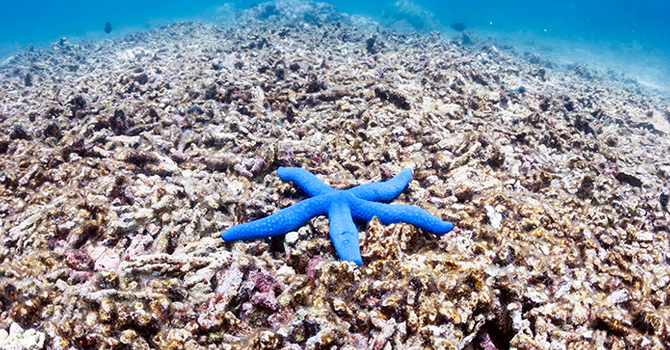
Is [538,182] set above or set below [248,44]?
below

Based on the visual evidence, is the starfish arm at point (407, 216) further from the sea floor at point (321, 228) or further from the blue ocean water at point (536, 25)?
the blue ocean water at point (536, 25)

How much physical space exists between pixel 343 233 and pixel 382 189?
1.10 metres

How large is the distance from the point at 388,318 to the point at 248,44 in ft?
50.9

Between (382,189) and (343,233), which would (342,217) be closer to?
(343,233)

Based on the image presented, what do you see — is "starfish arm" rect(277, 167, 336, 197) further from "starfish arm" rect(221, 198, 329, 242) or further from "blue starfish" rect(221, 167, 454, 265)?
"starfish arm" rect(221, 198, 329, 242)

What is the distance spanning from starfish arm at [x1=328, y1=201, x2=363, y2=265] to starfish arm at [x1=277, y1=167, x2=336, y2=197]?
1.26 feet

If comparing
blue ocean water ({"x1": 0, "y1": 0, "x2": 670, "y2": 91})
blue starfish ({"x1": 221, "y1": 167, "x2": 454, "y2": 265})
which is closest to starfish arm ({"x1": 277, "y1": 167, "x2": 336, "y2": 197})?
blue starfish ({"x1": 221, "y1": 167, "x2": 454, "y2": 265})

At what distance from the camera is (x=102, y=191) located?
4.14 m

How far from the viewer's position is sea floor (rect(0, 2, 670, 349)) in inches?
99.9

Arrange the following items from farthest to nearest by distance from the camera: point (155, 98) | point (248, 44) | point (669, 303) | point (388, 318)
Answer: point (248, 44) < point (155, 98) < point (669, 303) < point (388, 318)

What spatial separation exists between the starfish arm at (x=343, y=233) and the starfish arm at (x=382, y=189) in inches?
14.9

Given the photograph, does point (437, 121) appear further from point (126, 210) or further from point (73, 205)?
point (73, 205)

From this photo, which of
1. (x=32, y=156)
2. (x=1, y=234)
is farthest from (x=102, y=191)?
(x=32, y=156)

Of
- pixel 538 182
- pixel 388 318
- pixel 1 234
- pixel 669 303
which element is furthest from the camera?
pixel 538 182
